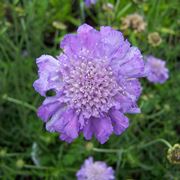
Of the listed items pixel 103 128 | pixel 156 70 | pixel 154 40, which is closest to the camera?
pixel 103 128

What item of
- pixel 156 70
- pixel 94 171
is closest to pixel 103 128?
pixel 94 171

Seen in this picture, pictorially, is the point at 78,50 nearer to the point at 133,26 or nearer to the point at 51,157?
the point at 133,26

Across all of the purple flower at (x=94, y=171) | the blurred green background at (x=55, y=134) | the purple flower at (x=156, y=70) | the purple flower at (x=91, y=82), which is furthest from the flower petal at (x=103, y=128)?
the purple flower at (x=156, y=70)

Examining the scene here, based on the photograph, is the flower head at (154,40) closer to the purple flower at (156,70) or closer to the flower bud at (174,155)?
the purple flower at (156,70)

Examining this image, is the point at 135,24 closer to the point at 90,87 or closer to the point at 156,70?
the point at 156,70

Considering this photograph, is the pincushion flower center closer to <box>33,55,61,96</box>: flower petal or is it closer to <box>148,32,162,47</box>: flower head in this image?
<box>33,55,61,96</box>: flower petal

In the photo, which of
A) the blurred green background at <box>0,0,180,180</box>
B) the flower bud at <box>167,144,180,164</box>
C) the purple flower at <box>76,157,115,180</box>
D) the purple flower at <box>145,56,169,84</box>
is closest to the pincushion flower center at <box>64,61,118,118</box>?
the flower bud at <box>167,144,180,164</box>
